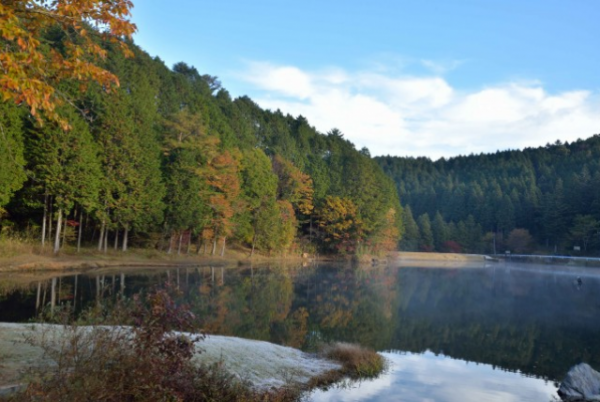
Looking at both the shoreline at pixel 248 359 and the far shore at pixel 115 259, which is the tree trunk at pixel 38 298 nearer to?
the shoreline at pixel 248 359

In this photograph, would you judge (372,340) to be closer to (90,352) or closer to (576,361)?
(576,361)

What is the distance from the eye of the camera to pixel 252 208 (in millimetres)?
53438

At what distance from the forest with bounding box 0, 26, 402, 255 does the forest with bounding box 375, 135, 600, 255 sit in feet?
87.1

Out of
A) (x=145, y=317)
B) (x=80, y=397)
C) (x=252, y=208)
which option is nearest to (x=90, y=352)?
(x=145, y=317)

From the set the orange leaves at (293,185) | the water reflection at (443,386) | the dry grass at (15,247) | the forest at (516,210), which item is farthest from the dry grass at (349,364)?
the forest at (516,210)

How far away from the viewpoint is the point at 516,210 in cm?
10481

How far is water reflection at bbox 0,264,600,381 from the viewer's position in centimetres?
1470

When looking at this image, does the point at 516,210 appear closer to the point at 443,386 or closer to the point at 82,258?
the point at 82,258

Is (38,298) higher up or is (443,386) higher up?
(443,386)

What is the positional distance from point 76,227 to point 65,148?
397 inches

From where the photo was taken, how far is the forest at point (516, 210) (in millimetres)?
91750

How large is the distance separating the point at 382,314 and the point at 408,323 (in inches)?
70.6

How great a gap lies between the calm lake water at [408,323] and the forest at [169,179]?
6.53m

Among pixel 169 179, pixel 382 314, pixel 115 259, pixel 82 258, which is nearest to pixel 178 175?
pixel 169 179
